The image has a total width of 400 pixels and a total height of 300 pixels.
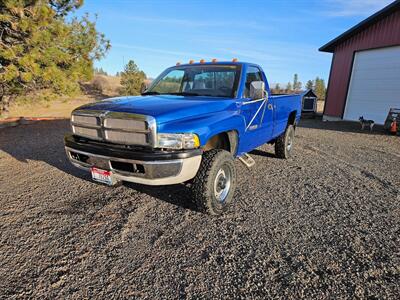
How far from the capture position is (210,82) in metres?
4.21

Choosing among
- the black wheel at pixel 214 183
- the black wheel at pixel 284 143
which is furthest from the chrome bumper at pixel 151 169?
the black wheel at pixel 284 143

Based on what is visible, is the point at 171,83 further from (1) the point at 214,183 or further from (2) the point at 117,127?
(1) the point at 214,183

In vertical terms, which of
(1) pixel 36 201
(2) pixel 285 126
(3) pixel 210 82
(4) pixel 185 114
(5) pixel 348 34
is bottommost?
(1) pixel 36 201

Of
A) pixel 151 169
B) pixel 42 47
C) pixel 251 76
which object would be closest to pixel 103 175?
pixel 151 169

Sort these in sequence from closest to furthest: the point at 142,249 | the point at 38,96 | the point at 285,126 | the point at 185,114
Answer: the point at 142,249 < the point at 185,114 < the point at 285,126 < the point at 38,96

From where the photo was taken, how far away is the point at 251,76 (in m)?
4.41

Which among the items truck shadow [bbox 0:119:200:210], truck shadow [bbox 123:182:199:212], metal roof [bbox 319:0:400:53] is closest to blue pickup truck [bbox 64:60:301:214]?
truck shadow [bbox 123:182:199:212]

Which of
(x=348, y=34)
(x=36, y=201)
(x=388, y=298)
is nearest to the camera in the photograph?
(x=388, y=298)

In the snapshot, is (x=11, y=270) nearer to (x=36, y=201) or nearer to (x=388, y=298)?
(x=36, y=201)

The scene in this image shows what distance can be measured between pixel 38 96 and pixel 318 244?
956 cm

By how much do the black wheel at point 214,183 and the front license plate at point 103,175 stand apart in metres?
0.97

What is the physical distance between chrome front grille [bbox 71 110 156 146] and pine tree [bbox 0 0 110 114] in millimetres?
4722

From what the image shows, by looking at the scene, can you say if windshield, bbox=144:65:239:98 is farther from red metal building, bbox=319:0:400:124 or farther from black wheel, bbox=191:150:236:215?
red metal building, bbox=319:0:400:124

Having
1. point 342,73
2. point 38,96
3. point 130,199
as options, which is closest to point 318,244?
point 130,199
